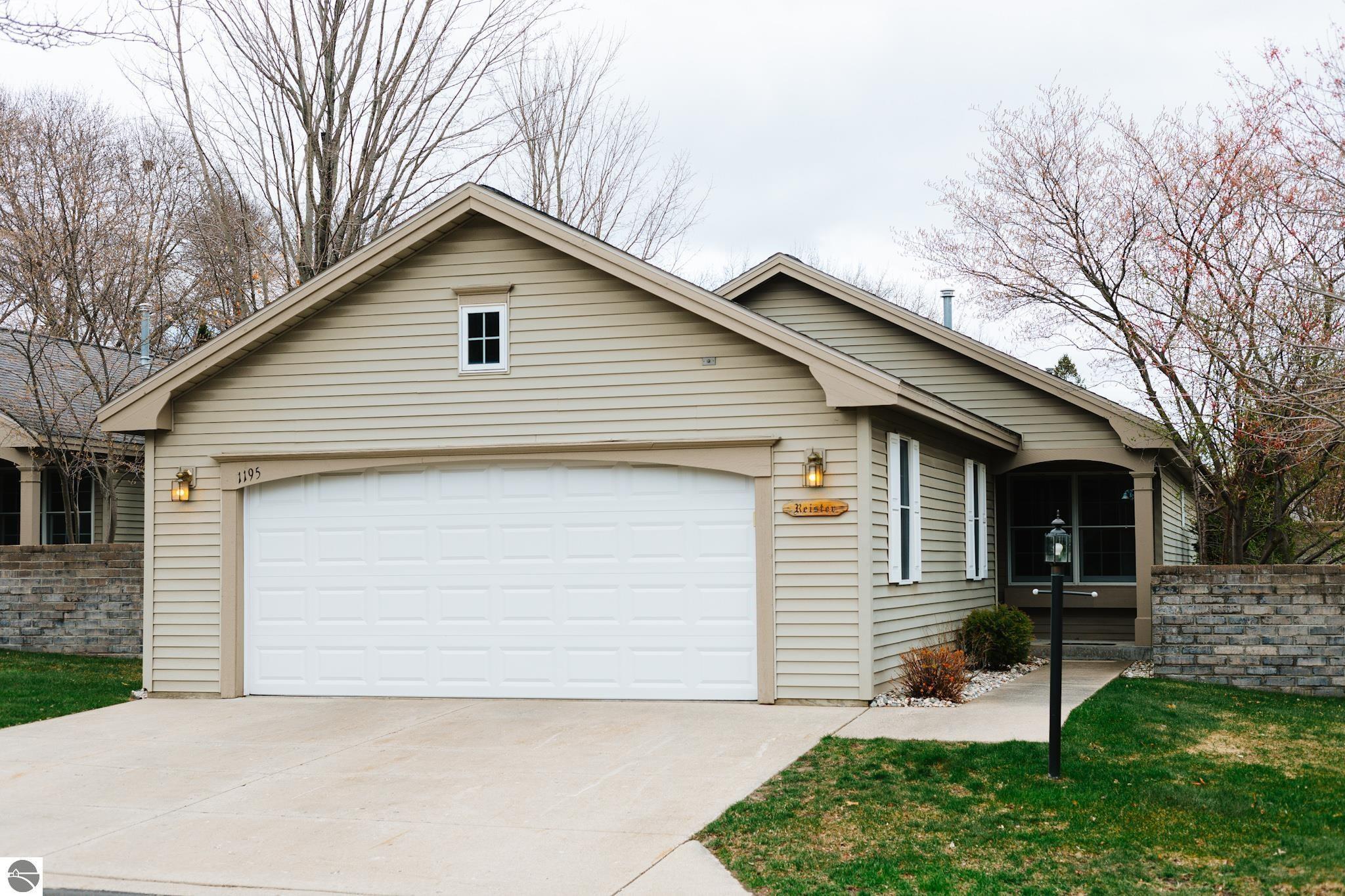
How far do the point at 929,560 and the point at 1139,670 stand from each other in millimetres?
2964

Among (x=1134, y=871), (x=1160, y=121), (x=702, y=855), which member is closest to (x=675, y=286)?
(x=702, y=855)

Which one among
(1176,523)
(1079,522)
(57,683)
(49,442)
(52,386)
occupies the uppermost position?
(52,386)

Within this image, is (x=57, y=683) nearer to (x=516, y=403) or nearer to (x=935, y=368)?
(x=516, y=403)

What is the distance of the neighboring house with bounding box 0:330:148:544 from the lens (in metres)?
20.4

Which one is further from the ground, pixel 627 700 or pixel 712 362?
pixel 712 362

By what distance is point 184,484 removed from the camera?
1380 cm

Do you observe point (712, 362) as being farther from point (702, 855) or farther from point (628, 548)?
point (702, 855)

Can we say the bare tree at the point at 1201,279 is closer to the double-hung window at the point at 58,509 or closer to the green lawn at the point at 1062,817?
the green lawn at the point at 1062,817

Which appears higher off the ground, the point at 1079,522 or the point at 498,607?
the point at 1079,522

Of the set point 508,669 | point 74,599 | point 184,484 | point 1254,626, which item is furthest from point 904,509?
Answer: point 74,599

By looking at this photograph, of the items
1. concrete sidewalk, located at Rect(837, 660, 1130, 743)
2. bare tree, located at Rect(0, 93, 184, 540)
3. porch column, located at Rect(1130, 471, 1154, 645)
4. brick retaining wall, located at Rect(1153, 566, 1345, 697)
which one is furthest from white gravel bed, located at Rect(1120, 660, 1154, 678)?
bare tree, located at Rect(0, 93, 184, 540)

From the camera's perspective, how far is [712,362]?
41.3 ft

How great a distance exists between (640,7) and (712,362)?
9.82m

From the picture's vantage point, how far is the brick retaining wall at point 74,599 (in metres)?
17.9
